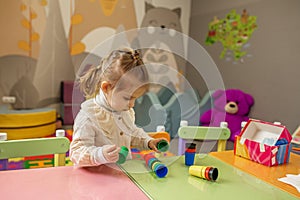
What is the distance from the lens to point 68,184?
73cm

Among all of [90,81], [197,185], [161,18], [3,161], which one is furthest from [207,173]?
[161,18]

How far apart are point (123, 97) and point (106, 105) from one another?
0.07 metres

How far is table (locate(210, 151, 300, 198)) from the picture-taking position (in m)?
0.80

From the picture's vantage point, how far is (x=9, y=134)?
2236 mm

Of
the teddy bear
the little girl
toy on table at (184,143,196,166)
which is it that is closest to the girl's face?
the little girl

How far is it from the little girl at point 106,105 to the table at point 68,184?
0.15 feet

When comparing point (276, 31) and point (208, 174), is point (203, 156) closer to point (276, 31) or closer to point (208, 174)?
point (208, 174)

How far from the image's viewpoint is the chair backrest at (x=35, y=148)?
85 centimetres

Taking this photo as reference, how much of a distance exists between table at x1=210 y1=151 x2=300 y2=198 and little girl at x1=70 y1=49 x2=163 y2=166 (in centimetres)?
38

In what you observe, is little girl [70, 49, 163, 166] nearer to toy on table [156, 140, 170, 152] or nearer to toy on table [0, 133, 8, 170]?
toy on table [156, 140, 170, 152]

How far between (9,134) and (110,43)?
1.59 meters

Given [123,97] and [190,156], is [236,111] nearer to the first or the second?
[190,156]

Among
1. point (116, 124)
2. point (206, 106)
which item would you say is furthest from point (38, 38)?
point (116, 124)

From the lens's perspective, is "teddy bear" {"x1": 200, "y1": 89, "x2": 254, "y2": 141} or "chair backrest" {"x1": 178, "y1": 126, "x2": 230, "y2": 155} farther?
"teddy bear" {"x1": 200, "y1": 89, "x2": 254, "y2": 141}
